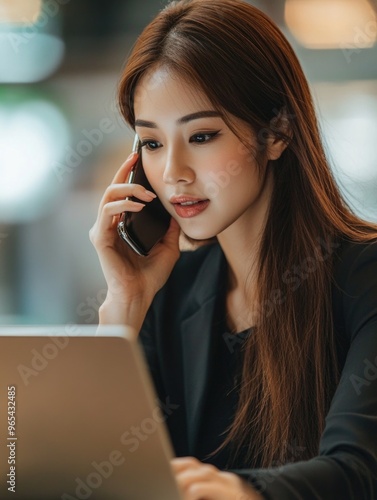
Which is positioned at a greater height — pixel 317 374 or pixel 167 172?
pixel 167 172

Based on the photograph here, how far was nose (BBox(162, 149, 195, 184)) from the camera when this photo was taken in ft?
4.80

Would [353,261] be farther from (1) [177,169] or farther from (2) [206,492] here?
(2) [206,492]

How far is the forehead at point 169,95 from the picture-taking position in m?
1.44

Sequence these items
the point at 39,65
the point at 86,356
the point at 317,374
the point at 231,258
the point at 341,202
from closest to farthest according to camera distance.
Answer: the point at 86,356 → the point at 317,374 → the point at 341,202 → the point at 231,258 → the point at 39,65

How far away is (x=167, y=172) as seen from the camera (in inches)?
58.2

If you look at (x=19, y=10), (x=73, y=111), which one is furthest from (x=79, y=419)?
(x=19, y=10)

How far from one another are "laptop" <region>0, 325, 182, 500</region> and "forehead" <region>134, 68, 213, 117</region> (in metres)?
0.72

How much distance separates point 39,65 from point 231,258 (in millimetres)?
2205

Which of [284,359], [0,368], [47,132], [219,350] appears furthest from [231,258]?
[47,132]

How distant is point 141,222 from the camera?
1670 millimetres

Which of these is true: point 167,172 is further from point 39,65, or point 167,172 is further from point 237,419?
point 39,65

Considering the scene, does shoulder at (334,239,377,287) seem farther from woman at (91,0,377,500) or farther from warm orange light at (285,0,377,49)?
warm orange light at (285,0,377,49)

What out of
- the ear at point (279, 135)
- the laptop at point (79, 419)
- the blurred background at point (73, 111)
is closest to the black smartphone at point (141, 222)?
the ear at point (279, 135)

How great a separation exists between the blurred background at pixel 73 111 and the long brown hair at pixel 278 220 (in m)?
1.60
